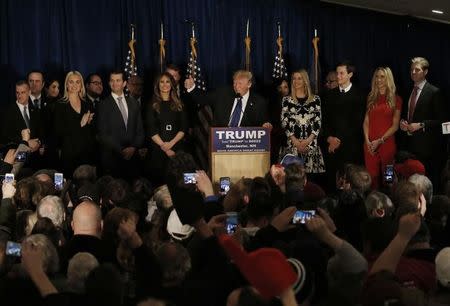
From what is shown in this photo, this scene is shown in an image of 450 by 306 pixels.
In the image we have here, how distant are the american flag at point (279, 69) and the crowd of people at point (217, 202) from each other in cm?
14

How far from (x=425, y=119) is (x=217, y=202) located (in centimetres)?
474

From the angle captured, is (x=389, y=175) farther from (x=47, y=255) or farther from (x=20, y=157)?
(x=47, y=255)

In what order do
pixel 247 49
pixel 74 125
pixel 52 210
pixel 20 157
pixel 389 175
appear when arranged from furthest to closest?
pixel 247 49 → pixel 74 125 → pixel 20 157 → pixel 389 175 → pixel 52 210

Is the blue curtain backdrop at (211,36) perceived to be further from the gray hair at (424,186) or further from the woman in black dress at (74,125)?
the gray hair at (424,186)

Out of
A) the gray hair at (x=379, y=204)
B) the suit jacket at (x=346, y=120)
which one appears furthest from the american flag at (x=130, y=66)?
the gray hair at (x=379, y=204)

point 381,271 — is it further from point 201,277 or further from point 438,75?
point 438,75

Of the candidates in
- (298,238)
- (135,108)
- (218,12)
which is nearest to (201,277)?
(298,238)

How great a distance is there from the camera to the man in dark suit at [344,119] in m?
9.20

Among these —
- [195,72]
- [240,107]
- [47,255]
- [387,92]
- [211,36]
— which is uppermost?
[211,36]

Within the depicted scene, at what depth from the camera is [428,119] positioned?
9.20 metres

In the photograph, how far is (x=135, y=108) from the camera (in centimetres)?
867

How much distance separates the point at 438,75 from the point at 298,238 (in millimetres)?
6813

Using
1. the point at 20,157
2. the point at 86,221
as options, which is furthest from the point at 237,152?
the point at 86,221

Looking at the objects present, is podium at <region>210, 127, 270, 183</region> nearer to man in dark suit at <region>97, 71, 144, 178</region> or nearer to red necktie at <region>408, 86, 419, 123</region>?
man in dark suit at <region>97, 71, 144, 178</region>
